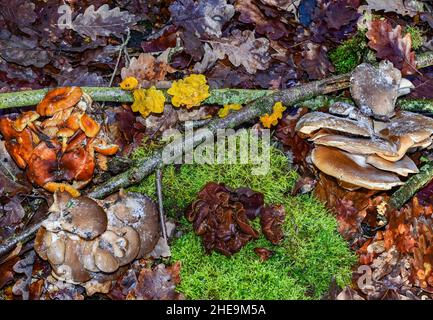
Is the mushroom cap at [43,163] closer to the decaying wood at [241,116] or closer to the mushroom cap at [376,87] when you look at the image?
the decaying wood at [241,116]

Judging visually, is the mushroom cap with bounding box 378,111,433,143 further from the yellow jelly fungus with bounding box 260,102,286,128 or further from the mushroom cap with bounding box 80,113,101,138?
the mushroom cap with bounding box 80,113,101,138

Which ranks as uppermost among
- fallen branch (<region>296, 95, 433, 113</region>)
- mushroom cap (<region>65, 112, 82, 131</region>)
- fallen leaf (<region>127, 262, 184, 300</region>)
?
mushroom cap (<region>65, 112, 82, 131</region>)

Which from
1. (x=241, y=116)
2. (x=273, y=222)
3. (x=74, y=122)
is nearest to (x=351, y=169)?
(x=273, y=222)

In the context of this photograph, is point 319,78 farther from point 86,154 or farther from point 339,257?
point 86,154

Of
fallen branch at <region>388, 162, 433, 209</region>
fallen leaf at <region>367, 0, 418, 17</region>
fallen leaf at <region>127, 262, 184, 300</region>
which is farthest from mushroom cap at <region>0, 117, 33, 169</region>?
fallen leaf at <region>367, 0, 418, 17</region>

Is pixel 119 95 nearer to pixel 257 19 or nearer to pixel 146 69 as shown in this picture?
pixel 146 69

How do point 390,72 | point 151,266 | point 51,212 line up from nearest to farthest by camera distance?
1. point 51,212
2. point 151,266
3. point 390,72

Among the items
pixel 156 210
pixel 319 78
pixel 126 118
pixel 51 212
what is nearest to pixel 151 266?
pixel 156 210

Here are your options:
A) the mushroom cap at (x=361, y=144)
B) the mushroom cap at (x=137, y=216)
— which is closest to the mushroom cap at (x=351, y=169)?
the mushroom cap at (x=361, y=144)
